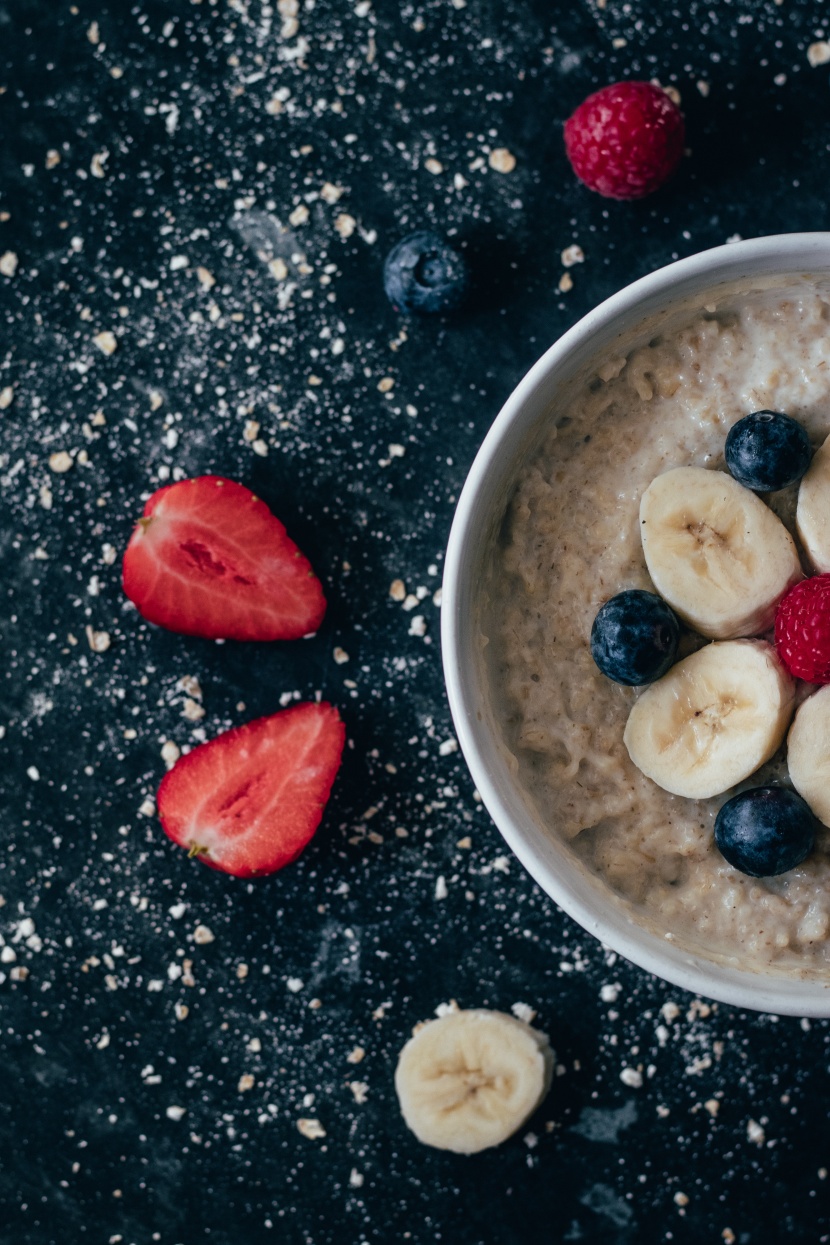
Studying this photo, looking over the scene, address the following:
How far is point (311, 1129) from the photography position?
1.39 meters

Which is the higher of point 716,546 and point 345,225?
point 345,225

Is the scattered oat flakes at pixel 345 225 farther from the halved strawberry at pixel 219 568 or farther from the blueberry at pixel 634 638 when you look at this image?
the blueberry at pixel 634 638

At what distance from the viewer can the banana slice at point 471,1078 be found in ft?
4.42

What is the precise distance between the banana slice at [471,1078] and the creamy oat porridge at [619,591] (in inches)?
13.3

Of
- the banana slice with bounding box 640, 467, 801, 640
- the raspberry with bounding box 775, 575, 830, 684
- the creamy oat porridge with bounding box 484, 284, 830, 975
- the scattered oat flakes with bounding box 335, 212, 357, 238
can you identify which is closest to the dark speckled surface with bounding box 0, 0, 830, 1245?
the scattered oat flakes with bounding box 335, 212, 357, 238

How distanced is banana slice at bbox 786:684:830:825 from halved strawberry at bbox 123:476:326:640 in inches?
23.0

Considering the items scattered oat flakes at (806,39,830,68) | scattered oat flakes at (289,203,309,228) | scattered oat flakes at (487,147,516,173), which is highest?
scattered oat flakes at (289,203,309,228)

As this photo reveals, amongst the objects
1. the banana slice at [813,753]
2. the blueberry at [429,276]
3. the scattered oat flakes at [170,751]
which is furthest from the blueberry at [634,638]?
the scattered oat flakes at [170,751]

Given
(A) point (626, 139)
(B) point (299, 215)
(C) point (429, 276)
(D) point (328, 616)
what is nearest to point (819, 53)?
(A) point (626, 139)

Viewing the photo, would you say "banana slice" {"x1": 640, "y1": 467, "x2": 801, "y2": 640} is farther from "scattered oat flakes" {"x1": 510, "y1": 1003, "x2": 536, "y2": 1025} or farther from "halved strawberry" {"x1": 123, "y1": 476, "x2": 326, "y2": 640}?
"scattered oat flakes" {"x1": 510, "y1": 1003, "x2": 536, "y2": 1025}

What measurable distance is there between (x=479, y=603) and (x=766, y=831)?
357 mm

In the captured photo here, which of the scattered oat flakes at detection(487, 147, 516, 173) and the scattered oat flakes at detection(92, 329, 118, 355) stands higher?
the scattered oat flakes at detection(92, 329, 118, 355)

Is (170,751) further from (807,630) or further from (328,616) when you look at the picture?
(807,630)

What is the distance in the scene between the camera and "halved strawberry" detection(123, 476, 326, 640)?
1333mm
